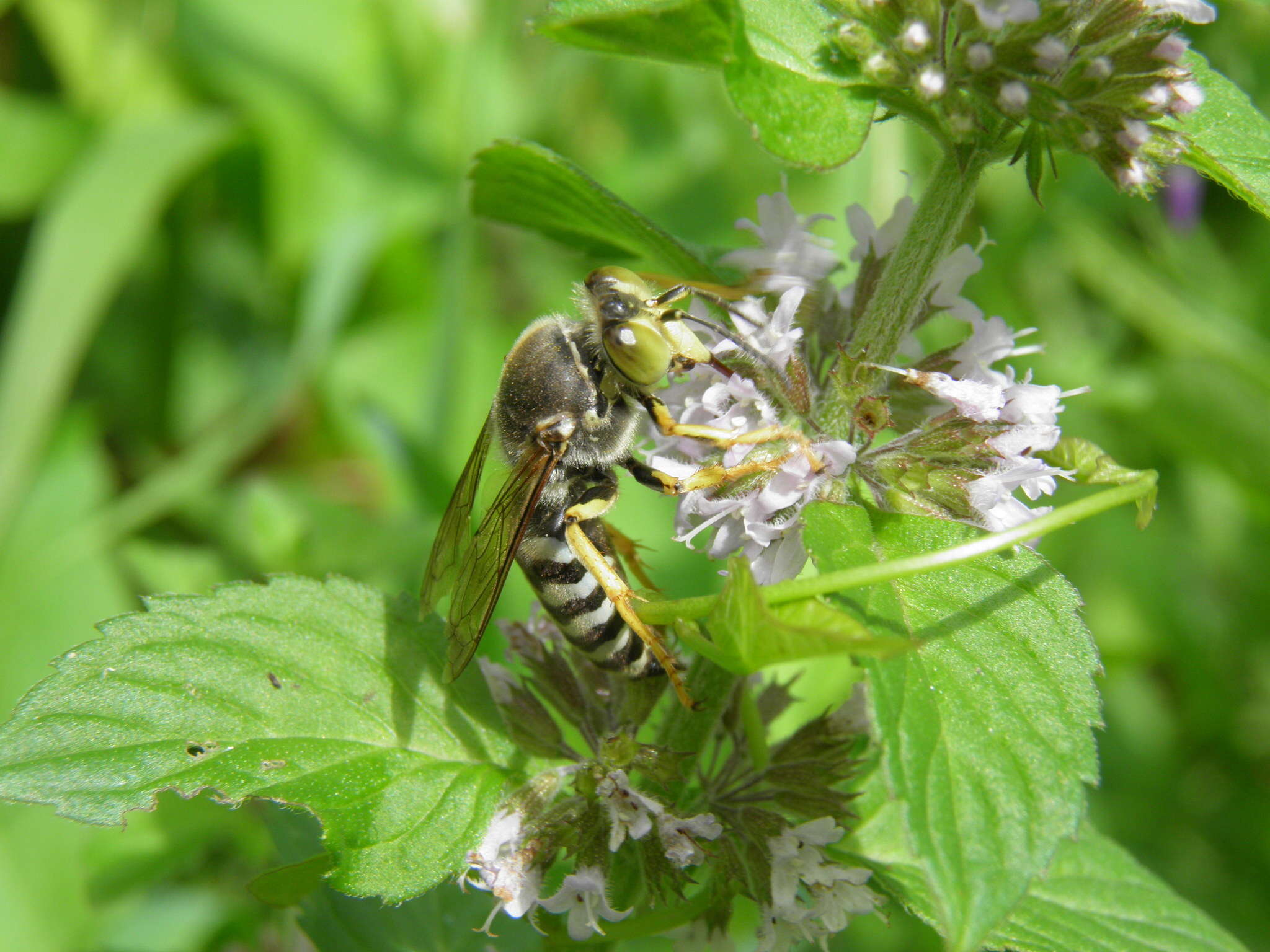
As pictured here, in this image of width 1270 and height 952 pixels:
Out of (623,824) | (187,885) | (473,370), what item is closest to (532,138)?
→ (473,370)

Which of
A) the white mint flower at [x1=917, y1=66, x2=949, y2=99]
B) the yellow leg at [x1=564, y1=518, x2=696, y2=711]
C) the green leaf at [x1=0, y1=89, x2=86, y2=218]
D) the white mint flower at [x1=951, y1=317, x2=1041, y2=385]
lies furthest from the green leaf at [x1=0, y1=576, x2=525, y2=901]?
the green leaf at [x1=0, y1=89, x2=86, y2=218]

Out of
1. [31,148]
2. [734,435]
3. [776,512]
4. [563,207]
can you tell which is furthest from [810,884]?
[31,148]

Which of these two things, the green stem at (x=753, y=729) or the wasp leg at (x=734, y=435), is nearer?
the wasp leg at (x=734, y=435)

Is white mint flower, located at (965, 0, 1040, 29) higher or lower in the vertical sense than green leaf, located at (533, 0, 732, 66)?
higher

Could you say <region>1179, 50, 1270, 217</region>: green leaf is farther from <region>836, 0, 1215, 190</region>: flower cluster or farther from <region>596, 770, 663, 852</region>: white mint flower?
<region>596, 770, 663, 852</region>: white mint flower

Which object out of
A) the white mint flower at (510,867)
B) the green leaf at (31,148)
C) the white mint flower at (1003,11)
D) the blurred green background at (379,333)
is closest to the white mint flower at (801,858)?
the white mint flower at (510,867)

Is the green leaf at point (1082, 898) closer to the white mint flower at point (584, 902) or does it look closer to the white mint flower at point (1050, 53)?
the white mint flower at point (584, 902)
